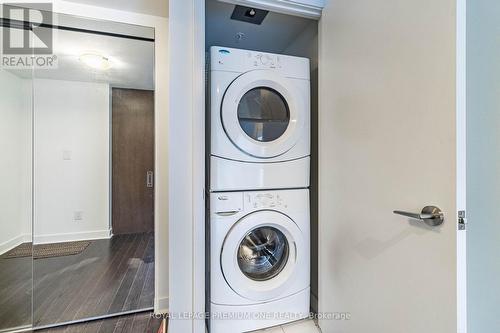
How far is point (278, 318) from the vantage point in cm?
138

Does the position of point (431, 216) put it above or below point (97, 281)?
above

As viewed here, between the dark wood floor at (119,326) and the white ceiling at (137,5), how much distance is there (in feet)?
7.10

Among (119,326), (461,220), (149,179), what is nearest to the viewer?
(461,220)

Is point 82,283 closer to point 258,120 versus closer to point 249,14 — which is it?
point 258,120

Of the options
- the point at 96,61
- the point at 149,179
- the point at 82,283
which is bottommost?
the point at 82,283

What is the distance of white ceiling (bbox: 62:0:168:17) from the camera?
4.77ft

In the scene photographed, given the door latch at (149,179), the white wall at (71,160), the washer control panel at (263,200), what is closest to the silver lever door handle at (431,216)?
the washer control panel at (263,200)

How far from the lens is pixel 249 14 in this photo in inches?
61.1

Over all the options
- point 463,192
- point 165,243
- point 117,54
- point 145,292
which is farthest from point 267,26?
point 145,292

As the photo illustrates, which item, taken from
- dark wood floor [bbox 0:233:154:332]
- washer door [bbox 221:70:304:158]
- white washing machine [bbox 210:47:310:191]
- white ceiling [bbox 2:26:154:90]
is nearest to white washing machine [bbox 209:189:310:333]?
white washing machine [bbox 210:47:310:191]

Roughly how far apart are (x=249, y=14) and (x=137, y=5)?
77cm

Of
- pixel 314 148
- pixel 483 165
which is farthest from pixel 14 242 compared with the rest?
pixel 483 165

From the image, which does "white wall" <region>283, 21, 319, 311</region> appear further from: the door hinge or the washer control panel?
the door hinge

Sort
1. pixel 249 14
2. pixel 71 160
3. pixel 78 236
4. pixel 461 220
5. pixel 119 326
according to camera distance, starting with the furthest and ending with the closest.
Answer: pixel 78 236 → pixel 71 160 → pixel 249 14 → pixel 119 326 → pixel 461 220
